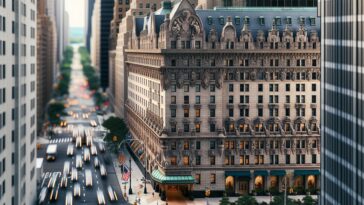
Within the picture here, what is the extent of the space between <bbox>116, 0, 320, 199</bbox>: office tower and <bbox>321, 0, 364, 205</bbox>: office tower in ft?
150

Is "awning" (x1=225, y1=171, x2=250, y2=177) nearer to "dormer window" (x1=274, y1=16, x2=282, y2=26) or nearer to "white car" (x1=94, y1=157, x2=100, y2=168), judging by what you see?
"dormer window" (x1=274, y1=16, x2=282, y2=26)

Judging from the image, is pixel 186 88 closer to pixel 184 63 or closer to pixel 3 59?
pixel 184 63

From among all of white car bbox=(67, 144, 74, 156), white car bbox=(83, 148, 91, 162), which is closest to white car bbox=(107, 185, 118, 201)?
white car bbox=(83, 148, 91, 162)

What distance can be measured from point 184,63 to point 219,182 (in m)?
26.7

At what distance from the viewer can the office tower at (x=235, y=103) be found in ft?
434

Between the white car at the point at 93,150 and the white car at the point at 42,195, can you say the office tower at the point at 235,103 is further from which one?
the white car at the point at 93,150

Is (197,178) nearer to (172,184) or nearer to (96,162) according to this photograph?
(172,184)

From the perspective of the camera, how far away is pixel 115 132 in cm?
18538

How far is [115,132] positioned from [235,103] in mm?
60331

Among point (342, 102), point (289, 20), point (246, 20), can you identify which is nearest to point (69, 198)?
point (246, 20)

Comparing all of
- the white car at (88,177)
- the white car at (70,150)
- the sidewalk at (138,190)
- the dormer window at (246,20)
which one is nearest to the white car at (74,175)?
the white car at (88,177)

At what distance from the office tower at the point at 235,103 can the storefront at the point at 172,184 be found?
229 millimetres

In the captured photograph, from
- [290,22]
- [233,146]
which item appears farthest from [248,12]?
[233,146]

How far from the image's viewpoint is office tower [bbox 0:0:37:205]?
265 feet
